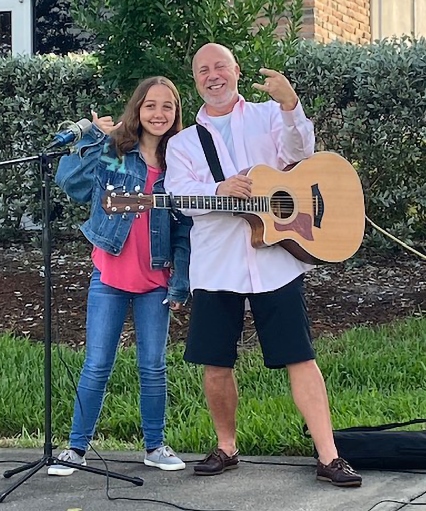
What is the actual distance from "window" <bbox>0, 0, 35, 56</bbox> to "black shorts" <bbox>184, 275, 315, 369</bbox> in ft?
21.8

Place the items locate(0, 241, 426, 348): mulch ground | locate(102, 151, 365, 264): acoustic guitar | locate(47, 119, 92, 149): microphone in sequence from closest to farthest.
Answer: locate(102, 151, 365, 264): acoustic guitar → locate(47, 119, 92, 149): microphone → locate(0, 241, 426, 348): mulch ground

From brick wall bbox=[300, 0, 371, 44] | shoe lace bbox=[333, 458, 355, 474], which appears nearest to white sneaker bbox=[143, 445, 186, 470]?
shoe lace bbox=[333, 458, 355, 474]

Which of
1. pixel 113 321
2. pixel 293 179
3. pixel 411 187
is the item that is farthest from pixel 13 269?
pixel 293 179

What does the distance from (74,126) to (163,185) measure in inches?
19.0

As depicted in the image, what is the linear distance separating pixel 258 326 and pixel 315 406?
1.42 feet

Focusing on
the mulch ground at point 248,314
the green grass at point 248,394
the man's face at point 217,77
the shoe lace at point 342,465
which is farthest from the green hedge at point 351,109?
the shoe lace at point 342,465

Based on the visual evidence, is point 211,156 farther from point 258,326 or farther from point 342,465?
point 342,465

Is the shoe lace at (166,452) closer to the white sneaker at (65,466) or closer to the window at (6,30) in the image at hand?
the white sneaker at (65,466)

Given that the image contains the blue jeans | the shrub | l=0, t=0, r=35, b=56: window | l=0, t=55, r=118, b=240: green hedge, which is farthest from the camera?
l=0, t=0, r=35, b=56: window

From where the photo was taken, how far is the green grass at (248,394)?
17.1 feet

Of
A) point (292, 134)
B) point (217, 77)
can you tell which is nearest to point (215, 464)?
point (292, 134)

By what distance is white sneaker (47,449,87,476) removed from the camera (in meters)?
4.68

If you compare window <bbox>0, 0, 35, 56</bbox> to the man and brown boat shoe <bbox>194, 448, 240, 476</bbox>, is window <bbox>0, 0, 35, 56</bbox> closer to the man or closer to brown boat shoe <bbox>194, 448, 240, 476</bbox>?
the man

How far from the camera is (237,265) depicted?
4430 millimetres
